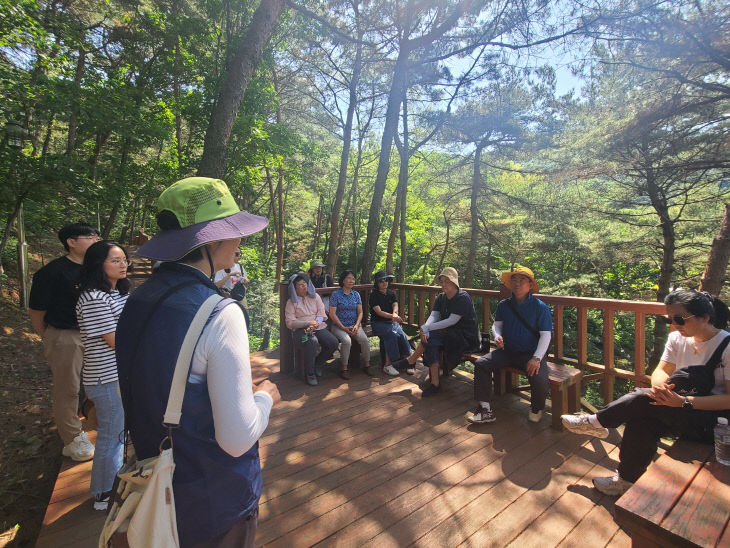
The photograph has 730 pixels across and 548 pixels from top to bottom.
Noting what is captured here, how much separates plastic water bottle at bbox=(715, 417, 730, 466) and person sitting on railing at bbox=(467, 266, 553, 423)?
1251 mm

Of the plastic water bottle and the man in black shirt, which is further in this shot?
the man in black shirt

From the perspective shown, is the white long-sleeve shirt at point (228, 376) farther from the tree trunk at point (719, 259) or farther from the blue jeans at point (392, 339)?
the tree trunk at point (719, 259)

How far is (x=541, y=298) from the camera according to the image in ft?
11.4

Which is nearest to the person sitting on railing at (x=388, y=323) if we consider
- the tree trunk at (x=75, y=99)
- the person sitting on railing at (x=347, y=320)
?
the person sitting on railing at (x=347, y=320)

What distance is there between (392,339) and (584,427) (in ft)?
7.31

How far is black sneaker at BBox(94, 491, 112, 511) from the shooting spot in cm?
190

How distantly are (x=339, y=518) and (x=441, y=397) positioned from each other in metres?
1.84

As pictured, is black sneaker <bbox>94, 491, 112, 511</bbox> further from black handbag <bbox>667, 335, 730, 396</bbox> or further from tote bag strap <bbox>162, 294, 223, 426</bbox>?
black handbag <bbox>667, 335, 730, 396</bbox>

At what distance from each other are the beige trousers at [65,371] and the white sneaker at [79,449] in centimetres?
4

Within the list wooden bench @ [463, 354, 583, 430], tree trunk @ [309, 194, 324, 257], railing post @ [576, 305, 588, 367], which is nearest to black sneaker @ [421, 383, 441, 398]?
wooden bench @ [463, 354, 583, 430]

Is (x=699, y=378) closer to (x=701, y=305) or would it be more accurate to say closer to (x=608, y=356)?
(x=701, y=305)

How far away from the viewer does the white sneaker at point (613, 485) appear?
203 centimetres

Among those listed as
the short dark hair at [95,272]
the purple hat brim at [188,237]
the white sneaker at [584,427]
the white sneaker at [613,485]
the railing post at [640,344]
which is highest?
the purple hat brim at [188,237]

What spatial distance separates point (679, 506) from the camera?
132 centimetres
